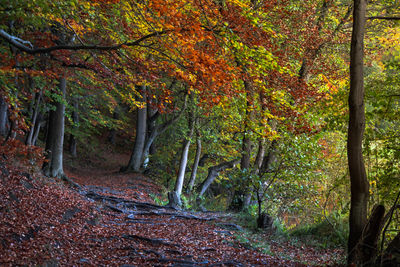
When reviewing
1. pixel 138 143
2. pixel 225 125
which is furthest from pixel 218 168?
pixel 138 143

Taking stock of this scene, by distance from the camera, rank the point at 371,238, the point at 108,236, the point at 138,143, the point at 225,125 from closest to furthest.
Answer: the point at 371,238
the point at 108,236
the point at 225,125
the point at 138,143

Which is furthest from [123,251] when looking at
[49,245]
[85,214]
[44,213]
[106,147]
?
[106,147]

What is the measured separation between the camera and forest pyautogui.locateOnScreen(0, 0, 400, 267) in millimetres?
5980

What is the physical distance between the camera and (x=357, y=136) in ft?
17.3

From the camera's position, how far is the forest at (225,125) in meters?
5.98

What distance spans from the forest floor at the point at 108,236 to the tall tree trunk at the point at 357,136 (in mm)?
1284

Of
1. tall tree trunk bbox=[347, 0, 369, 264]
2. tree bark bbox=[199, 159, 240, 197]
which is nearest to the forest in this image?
tall tree trunk bbox=[347, 0, 369, 264]

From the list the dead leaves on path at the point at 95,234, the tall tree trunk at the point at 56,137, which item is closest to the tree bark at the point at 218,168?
the dead leaves on path at the point at 95,234

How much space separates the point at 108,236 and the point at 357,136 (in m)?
5.95

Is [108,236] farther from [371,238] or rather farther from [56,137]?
[56,137]

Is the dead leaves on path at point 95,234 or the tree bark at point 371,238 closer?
the tree bark at point 371,238

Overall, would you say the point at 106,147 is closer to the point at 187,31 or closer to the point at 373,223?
the point at 187,31

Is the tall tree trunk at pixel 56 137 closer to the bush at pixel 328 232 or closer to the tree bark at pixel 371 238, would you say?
the bush at pixel 328 232

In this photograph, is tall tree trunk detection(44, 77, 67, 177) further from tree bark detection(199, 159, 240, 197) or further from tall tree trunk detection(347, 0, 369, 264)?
tall tree trunk detection(347, 0, 369, 264)
